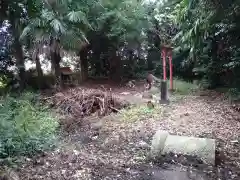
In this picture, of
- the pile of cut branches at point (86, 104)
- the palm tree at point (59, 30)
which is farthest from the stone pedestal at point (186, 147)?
the palm tree at point (59, 30)

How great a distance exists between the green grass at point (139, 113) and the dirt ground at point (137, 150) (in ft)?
0.42

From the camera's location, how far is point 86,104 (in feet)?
24.1

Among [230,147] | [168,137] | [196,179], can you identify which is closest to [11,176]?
[196,179]

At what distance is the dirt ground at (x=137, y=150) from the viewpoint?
381 cm

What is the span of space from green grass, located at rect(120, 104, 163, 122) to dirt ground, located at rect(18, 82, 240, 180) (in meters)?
0.13

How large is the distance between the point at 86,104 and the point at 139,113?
4.68ft

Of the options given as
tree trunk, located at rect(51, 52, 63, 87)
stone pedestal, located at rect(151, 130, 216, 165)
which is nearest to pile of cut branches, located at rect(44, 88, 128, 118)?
tree trunk, located at rect(51, 52, 63, 87)

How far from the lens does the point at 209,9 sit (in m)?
6.56

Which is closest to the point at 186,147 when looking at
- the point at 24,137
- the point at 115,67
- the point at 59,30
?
the point at 24,137

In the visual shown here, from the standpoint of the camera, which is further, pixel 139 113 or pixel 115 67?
pixel 115 67

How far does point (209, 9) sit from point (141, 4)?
547cm

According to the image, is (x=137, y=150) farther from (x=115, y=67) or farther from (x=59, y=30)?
(x=115, y=67)

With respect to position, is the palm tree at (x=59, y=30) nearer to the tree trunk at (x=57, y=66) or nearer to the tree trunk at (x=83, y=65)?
the tree trunk at (x=57, y=66)

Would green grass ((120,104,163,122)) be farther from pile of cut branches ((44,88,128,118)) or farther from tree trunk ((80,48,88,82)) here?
tree trunk ((80,48,88,82))
